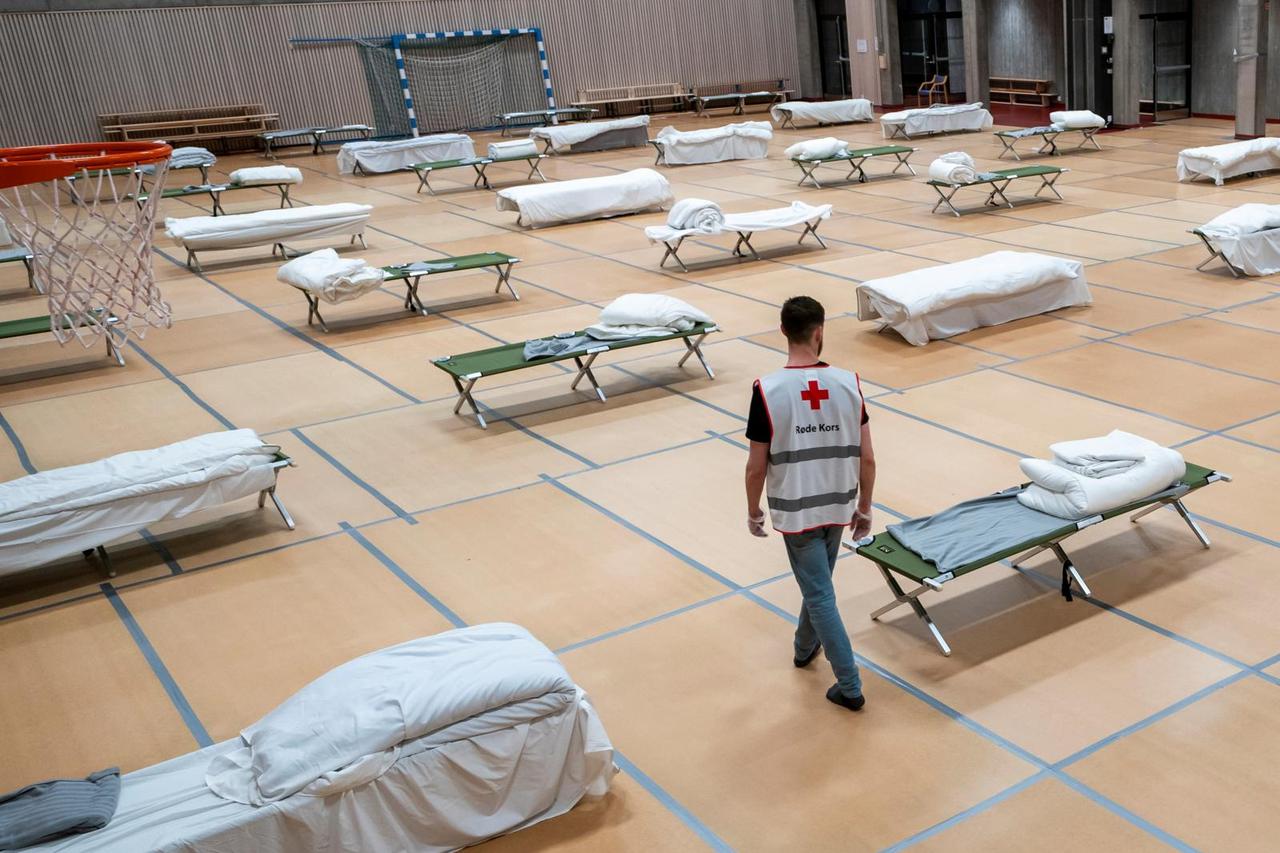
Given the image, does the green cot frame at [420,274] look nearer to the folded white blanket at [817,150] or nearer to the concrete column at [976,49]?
the folded white blanket at [817,150]

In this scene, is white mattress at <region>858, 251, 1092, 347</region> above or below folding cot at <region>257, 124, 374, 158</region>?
A: below

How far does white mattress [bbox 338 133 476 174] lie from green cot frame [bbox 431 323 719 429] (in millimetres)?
15681

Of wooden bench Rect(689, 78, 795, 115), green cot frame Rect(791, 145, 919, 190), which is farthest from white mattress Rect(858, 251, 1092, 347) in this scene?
wooden bench Rect(689, 78, 795, 115)

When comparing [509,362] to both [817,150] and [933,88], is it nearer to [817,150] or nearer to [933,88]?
[817,150]

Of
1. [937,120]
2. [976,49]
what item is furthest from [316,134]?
[976,49]

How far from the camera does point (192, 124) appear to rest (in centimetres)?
2883

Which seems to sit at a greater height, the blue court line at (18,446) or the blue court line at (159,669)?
the blue court line at (18,446)

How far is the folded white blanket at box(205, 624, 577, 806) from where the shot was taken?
4254mm

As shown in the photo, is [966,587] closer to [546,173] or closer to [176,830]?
[176,830]

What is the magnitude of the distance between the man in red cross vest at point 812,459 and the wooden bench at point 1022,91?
26.2 m

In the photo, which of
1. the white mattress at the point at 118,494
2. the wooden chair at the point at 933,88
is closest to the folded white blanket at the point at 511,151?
the wooden chair at the point at 933,88

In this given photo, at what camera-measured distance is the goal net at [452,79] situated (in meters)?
31.4

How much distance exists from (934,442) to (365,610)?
161 inches

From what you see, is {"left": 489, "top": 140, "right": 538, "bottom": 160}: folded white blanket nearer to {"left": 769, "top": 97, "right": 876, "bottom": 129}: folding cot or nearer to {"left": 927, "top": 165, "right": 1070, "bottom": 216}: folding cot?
{"left": 927, "top": 165, "right": 1070, "bottom": 216}: folding cot
